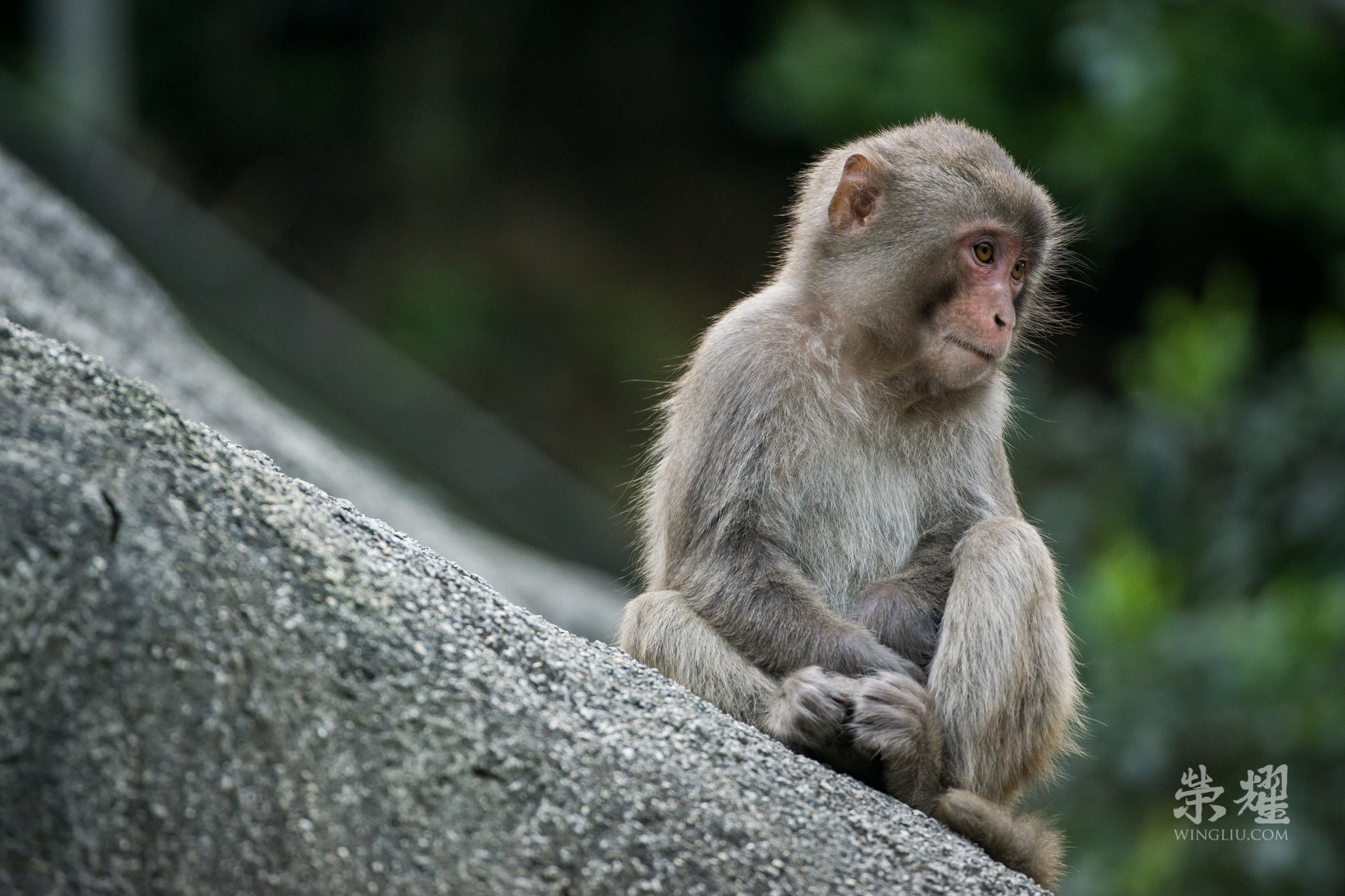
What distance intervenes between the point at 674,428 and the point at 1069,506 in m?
4.60

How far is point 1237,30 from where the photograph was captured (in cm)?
981

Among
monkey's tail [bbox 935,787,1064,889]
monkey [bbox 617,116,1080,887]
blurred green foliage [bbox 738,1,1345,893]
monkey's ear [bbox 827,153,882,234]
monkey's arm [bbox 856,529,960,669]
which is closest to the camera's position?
monkey's tail [bbox 935,787,1064,889]

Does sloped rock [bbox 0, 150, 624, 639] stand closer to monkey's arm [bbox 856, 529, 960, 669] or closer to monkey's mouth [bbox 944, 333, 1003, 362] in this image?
monkey's arm [bbox 856, 529, 960, 669]

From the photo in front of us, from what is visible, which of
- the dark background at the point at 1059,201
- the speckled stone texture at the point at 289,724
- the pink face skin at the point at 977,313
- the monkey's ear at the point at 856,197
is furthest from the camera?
the dark background at the point at 1059,201

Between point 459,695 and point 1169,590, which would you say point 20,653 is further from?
point 1169,590

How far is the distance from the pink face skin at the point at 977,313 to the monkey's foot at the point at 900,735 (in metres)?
0.99

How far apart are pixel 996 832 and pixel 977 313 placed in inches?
58.6

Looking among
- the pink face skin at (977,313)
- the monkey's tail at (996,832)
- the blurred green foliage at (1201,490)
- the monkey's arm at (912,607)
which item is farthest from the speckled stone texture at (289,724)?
the blurred green foliage at (1201,490)

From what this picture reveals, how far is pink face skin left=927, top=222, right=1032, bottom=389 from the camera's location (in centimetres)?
404

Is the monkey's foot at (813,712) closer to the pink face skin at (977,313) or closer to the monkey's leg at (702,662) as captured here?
the monkey's leg at (702,662)

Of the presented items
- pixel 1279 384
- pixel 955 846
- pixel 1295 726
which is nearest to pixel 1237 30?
pixel 1279 384

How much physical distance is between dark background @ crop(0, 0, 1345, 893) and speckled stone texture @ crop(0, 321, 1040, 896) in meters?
3.16

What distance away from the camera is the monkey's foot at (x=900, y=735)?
3.48 metres

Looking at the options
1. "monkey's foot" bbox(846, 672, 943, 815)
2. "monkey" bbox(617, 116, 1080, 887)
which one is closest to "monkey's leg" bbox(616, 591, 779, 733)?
"monkey" bbox(617, 116, 1080, 887)
